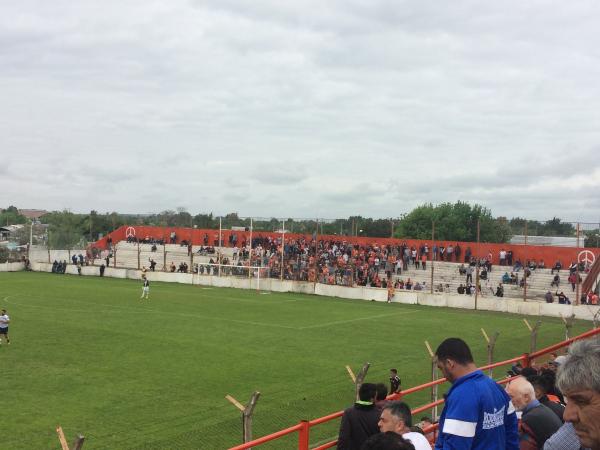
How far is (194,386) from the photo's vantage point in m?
19.5

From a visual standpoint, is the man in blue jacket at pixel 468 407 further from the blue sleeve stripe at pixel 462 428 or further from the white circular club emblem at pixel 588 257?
the white circular club emblem at pixel 588 257

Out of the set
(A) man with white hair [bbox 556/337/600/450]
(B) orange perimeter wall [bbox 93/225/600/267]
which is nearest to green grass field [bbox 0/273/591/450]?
(A) man with white hair [bbox 556/337/600/450]

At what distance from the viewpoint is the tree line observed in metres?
51.6

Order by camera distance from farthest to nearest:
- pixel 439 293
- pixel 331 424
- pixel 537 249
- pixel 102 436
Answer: pixel 537 249, pixel 439 293, pixel 331 424, pixel 102 436

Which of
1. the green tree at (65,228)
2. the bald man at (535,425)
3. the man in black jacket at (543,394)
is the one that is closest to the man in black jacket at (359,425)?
the bald man at (535,425)

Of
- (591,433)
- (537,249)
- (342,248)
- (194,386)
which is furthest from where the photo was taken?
(342,248)

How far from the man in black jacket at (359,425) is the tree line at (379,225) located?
39.4 meters

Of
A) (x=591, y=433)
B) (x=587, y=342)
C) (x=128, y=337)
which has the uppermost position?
(x=587, y=342)

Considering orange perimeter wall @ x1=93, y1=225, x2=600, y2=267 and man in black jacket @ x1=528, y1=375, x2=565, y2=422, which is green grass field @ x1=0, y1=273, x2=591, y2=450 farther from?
orange perimeter wall @ x1=93, y1=225, x2=600, y2=267

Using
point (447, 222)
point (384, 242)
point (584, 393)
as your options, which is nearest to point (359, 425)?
point (584, 393)

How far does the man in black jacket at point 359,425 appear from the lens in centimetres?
680

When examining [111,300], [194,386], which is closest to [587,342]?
[194,386]

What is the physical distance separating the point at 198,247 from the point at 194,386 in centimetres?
5297

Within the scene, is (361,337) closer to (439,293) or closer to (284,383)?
(284,383)
